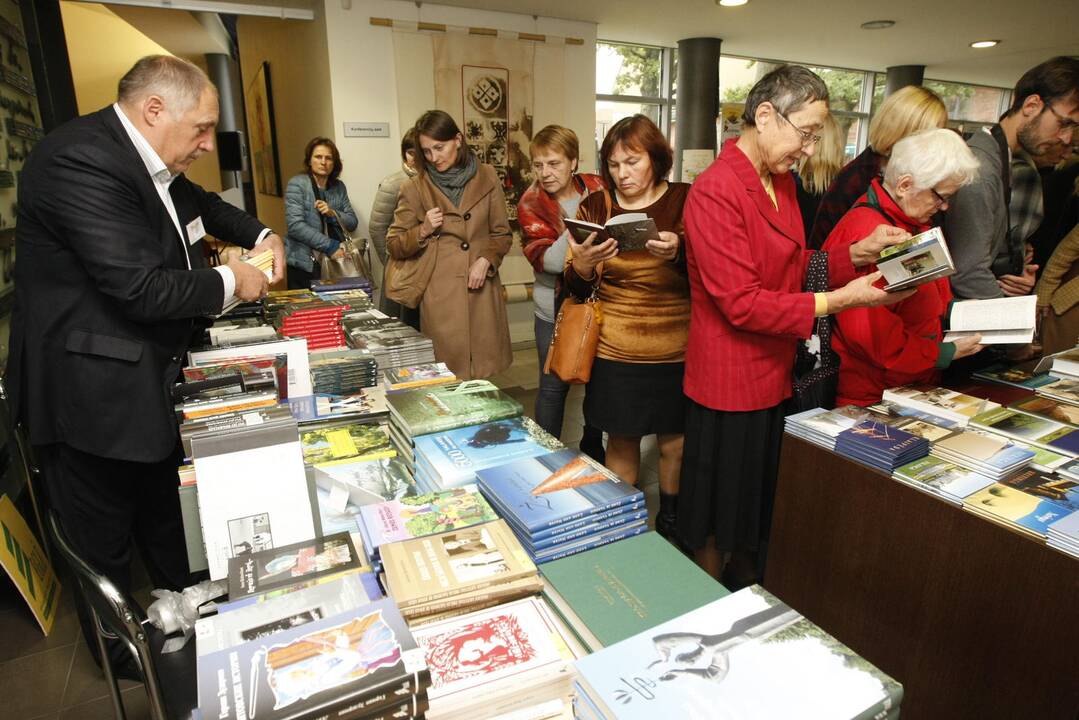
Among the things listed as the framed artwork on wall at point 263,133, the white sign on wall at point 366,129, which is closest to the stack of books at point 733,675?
the white sign on wall at point 366,129

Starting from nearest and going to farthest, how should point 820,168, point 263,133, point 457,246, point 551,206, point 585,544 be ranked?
1. point 585,544
2. point 551,206
3. point 820,168
4. point 457,246
5. point 263,133

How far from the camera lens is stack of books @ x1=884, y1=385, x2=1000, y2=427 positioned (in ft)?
5.75

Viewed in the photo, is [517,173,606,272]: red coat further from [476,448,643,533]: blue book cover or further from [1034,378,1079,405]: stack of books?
[1034,378,1079,405]: stack of books

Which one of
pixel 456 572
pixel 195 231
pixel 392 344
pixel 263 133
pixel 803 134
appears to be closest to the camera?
pixel 456 572

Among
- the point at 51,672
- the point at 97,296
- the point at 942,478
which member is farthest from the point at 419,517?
the point at 51,672

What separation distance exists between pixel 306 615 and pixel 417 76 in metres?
5.06

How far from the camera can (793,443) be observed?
5.96 ft

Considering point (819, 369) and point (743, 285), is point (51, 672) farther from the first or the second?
point (819, 369)

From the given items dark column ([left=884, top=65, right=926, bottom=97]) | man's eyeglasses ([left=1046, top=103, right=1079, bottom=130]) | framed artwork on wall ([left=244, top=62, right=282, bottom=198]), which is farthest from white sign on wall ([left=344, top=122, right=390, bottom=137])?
dark column ([left=884, top=65, right=926, bottom=97])

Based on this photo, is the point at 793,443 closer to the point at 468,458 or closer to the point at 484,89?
the point at 468,458

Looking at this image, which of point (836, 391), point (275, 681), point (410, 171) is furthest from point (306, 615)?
point (410, 171)

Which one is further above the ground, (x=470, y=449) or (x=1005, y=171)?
(x=1005, y=171)

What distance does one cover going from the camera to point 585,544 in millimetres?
1098

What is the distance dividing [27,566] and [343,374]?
1471mm
